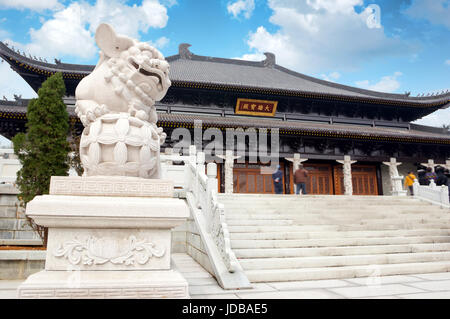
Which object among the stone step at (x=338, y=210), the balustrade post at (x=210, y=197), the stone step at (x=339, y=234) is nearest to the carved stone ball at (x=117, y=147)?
the balustrade post at (x=210, y=197)

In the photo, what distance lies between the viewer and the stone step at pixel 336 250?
4.65 metres

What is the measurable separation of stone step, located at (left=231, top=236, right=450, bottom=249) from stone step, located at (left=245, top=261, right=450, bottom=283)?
0.76 m

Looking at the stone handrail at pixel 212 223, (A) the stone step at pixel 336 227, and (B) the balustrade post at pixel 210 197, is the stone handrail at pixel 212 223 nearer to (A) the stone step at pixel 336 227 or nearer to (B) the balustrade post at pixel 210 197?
(B) the balustrade post at pixel 210 197

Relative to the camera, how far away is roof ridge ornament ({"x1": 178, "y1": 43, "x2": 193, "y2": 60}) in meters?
20.8

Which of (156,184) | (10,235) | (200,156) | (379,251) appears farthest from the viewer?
(200,156)

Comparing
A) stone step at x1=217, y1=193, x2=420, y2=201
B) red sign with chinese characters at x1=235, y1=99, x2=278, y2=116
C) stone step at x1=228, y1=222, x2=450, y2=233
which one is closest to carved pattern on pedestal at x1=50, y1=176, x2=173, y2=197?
stone step at x1=228, y1=222, x2=450, y2=233

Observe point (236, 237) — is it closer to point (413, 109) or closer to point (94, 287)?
point (94, 287)

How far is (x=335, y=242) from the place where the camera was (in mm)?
5285

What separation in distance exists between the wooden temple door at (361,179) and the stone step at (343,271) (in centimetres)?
1159

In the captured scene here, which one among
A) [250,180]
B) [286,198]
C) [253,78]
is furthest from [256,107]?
[286,198]

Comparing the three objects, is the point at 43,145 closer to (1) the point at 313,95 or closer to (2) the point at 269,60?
(1) the point at 313,95

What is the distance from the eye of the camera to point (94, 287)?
2211 mm
